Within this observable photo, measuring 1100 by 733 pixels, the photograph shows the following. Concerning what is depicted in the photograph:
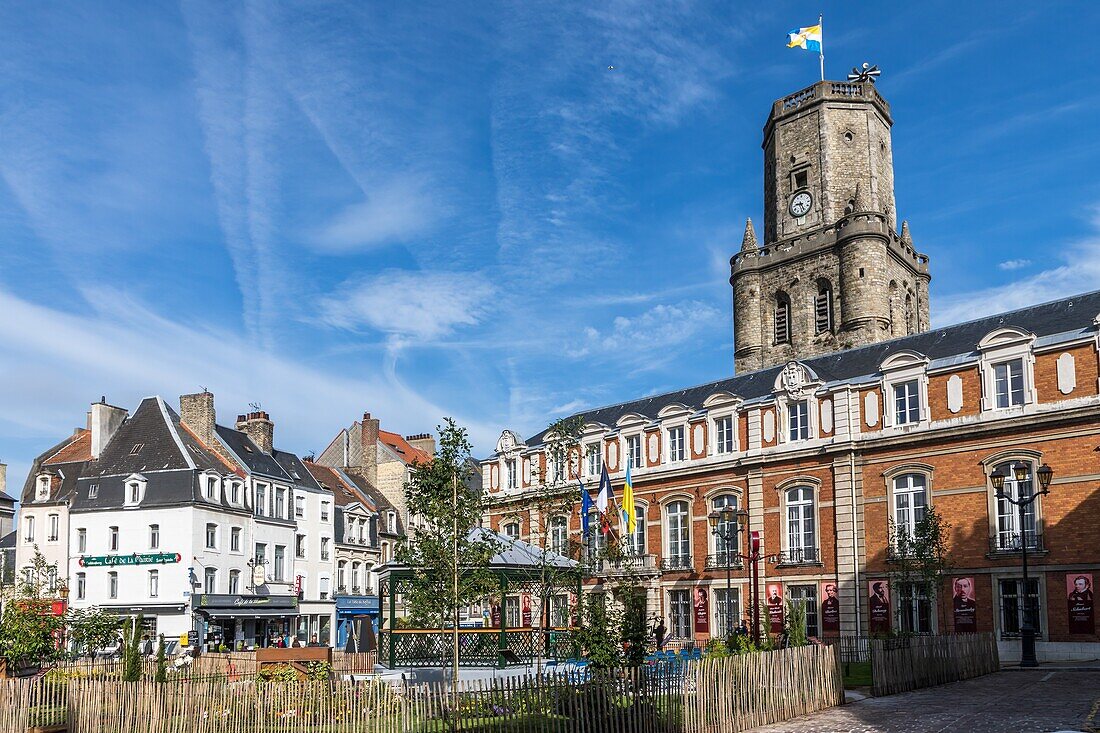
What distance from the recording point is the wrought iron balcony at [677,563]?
1715 inches

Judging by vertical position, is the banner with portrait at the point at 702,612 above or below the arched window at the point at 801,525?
below

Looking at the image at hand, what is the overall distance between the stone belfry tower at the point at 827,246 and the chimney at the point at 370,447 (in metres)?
22.7

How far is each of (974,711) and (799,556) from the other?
21029 mm

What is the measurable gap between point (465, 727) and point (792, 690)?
666 centimetres

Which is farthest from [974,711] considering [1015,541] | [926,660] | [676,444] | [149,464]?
[149,464]

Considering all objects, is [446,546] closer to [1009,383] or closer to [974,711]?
[974,711]

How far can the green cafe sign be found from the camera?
157ft

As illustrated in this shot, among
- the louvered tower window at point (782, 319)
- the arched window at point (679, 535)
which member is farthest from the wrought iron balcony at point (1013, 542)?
the louvered tower window at point (782, 319)

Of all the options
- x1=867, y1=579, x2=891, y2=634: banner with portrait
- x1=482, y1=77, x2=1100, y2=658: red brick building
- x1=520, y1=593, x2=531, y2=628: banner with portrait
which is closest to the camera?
x1=482, y1=77, x2=1100, y2=658: red brick building

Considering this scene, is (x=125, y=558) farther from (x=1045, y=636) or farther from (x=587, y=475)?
(x=1045, y=636)

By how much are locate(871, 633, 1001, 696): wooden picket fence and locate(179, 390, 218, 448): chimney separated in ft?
123

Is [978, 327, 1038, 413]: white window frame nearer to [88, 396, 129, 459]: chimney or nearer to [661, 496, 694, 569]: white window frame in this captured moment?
[661, 496, 694, 569]: white window frame

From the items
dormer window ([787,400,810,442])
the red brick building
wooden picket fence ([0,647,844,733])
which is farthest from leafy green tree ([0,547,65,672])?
dormer window ([787,400,810,442])

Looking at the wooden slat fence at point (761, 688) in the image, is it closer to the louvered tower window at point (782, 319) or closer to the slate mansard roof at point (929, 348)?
the slate mansard roof at point (929, 348)
